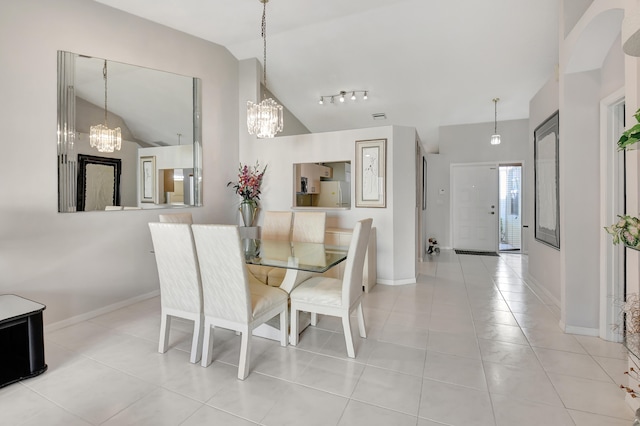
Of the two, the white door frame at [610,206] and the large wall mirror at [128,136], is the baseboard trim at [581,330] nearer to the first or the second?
the white door frame at [610,206]

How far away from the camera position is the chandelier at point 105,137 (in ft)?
10.2

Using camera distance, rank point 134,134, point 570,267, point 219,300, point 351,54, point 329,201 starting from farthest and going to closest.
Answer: point 329,201 < point 351,54 < point 134,134 < point 570,267 < point 219,300

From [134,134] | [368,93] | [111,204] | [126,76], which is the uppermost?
[368,93]

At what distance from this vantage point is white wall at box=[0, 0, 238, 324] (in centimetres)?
253

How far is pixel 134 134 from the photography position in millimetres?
3465

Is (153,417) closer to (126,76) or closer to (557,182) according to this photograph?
(126,76)

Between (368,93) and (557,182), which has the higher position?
(368,93)

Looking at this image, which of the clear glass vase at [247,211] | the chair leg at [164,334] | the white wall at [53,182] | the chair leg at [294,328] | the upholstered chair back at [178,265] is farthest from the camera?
the clear glass vase at [247,211]

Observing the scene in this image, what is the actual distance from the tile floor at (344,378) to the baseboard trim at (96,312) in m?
0.11

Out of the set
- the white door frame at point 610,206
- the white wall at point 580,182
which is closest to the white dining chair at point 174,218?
the white wall at point 580,182

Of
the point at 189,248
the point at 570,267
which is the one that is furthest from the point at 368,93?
the point at 189,248

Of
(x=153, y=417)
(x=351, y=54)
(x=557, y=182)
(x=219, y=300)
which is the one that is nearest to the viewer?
(x=153, y=417)

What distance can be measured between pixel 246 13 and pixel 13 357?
13.0 ft

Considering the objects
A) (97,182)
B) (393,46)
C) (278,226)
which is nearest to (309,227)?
(278,226)
